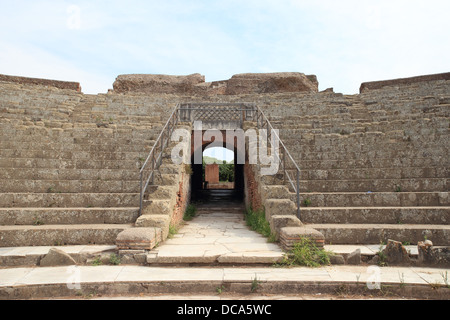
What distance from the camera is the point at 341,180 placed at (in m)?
6.39

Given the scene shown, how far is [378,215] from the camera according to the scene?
536cm

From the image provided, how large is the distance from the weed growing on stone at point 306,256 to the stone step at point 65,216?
9.35ft

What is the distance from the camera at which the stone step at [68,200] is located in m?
5.73

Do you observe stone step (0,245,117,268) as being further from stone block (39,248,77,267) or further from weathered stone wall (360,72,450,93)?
weathered stone wall (360,72,450,93)

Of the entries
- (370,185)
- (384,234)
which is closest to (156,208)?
(384,234)

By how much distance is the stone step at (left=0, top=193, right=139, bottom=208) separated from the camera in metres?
5.73

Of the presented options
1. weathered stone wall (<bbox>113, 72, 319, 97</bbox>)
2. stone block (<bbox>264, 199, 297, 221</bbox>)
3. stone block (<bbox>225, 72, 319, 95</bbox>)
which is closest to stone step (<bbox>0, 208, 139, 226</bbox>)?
stone block (<bbox>264, 199, 297, 221</bbox>)

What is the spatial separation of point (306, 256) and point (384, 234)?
5.26 feet

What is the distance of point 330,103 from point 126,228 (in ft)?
33.1

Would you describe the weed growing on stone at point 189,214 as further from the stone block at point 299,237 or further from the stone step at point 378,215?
the stone block at point 299,237

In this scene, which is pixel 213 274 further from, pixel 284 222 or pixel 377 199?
pixel 377 199

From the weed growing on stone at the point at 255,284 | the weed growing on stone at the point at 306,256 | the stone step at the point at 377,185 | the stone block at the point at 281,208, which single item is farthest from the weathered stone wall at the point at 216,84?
the weed growing on stone at the point at 255,284

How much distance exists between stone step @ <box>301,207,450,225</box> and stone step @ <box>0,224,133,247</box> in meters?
3.40

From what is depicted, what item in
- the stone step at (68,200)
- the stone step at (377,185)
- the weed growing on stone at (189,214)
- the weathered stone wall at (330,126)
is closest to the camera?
the stone step at (68,200)
